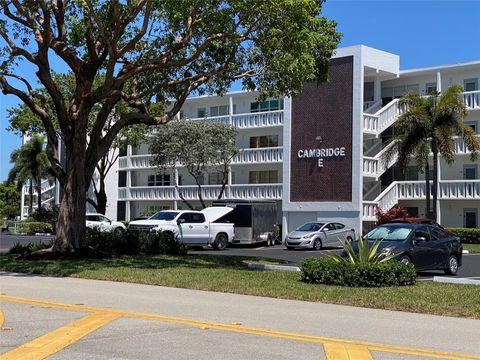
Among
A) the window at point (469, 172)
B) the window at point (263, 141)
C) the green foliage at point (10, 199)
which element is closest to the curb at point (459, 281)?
the window at point (469, 172)

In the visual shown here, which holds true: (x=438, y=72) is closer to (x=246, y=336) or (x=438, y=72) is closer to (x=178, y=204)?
(x=178, y=204)

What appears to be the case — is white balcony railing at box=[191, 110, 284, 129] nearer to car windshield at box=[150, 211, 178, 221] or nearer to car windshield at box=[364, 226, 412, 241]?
car windshield at box=[150, 211, 178, 221]

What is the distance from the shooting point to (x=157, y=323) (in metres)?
9.62

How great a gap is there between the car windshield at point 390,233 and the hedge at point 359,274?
2.95 meters

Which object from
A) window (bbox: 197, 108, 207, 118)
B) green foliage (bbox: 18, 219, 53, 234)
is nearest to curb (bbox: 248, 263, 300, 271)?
green foliage (bbox: 18, 219, 53, 234)

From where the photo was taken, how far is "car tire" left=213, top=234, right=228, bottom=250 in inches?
1198

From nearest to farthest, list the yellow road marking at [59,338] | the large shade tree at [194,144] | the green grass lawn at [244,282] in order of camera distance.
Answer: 1. the yellow road marking at [59,338]
2. the green grass lawn at [244,282]
3. the large shade tree at [194,144]

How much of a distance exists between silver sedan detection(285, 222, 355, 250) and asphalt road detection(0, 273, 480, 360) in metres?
19.0

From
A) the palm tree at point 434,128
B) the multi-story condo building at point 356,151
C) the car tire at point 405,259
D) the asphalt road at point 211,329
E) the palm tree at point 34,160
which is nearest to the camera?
the asphalt road at point 211,329

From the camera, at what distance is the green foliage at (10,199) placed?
89688 millimetres

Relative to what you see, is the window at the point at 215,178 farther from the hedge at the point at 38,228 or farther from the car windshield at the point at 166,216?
the car windshield at the point at 166,216

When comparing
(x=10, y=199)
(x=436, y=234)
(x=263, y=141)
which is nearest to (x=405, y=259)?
(x=436, y=234)

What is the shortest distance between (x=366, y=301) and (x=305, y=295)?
132cm

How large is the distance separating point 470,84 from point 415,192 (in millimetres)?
7705
